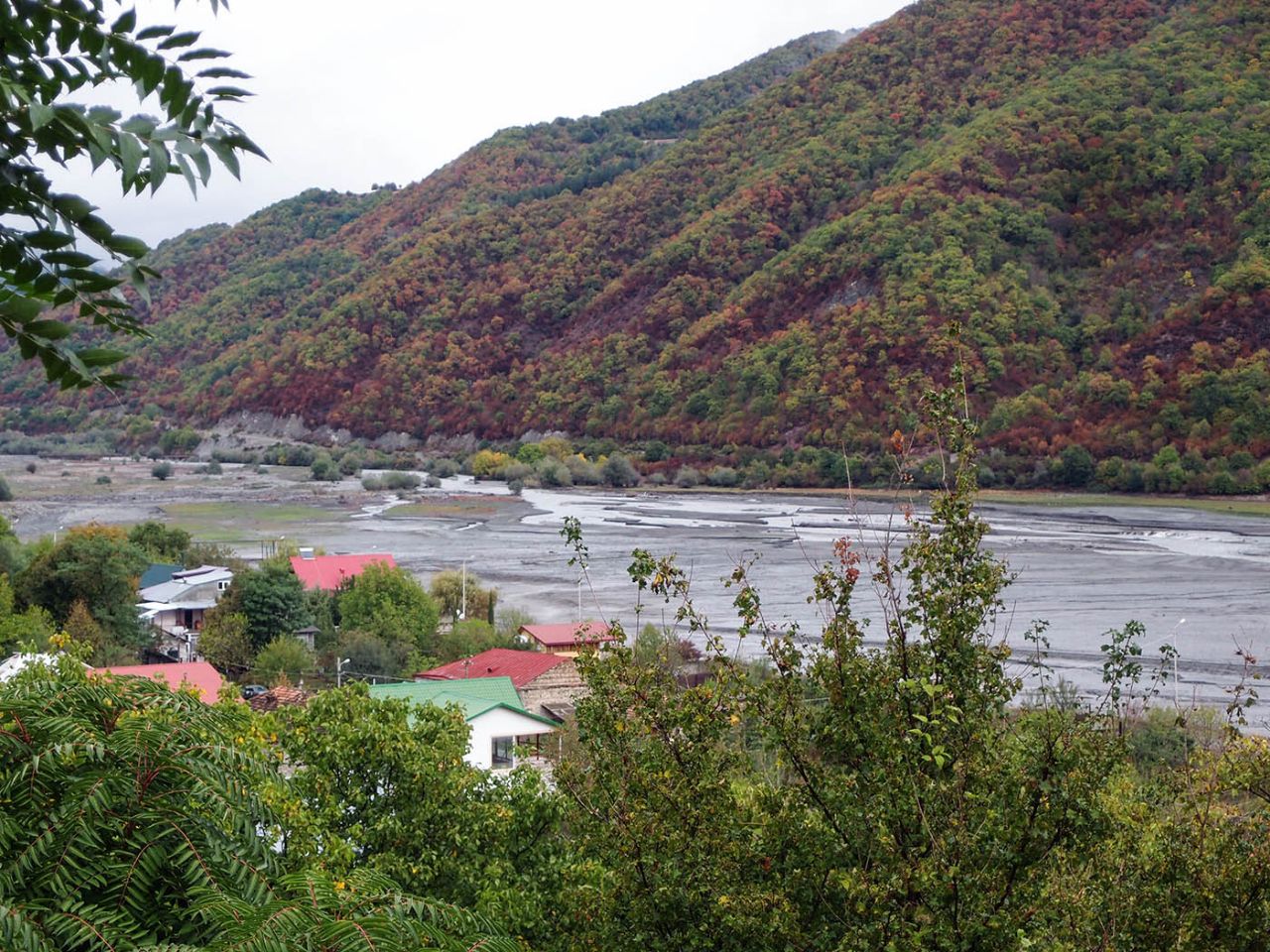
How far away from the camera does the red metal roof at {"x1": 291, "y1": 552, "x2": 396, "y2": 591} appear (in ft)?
104

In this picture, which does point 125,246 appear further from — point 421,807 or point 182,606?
point 182,606

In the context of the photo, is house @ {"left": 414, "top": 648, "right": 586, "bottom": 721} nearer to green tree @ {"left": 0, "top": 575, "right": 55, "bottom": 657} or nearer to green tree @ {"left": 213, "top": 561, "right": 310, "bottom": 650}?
green tree @ {"left": 213, "top": 561, "right": 310, "bottom": 650}

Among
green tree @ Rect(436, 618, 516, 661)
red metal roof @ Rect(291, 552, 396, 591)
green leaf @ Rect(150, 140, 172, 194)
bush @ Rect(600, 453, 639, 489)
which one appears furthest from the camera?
bush @ Rect(600, 453, 639, 489)

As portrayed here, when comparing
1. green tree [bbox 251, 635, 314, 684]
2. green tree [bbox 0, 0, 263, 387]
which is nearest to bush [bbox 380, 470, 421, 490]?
green tree [bbox 251, 635, 314, 684]

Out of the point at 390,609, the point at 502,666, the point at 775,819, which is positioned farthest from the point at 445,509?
the point at 775,819

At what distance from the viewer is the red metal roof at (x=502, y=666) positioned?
2248cm

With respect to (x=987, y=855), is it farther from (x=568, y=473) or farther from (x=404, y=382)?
(x=404, y=382)

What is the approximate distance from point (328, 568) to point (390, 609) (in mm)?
6136

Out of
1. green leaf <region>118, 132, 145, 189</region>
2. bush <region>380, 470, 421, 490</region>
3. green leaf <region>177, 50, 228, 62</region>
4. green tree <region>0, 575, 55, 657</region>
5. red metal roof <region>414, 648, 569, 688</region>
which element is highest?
green leaf <region>177, 50, 228, 62</region>

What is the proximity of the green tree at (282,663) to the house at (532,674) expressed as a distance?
8.32ft

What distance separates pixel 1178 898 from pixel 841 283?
243ft

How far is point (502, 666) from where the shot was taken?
2331 cm

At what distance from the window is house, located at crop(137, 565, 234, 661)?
10.9 metres

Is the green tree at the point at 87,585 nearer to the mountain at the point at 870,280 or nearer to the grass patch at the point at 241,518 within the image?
the grass patch at the point at 241,518
